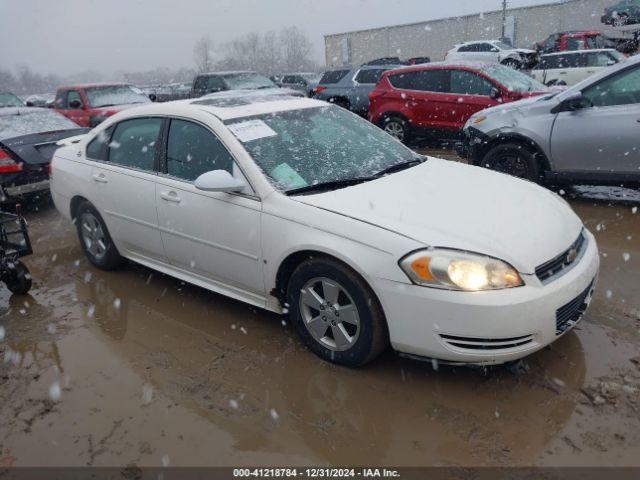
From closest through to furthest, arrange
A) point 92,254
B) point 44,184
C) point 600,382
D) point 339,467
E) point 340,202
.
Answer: point 339,467, point 600,382, point 340,202, point 92,254, point 44,184

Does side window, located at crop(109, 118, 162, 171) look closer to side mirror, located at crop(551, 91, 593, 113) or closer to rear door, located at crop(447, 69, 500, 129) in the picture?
side mirror, located at crop(551, 91, 593, 113)

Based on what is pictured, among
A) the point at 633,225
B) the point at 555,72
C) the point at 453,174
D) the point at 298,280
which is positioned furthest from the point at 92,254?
the point at 555,72

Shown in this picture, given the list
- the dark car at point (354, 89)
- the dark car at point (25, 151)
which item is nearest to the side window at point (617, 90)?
the dark car at point (25, 151)

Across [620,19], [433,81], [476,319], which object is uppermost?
[620,19]

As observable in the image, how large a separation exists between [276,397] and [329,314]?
1.84ft

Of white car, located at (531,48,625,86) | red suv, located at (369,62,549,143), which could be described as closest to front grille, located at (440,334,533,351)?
red suv, located at (369,62,549,143)

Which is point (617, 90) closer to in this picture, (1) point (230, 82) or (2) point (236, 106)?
(2) point (236, 106)

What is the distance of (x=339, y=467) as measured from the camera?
8.15 feet

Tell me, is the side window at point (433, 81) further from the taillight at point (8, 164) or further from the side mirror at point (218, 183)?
the side mirror at point (218, 183)

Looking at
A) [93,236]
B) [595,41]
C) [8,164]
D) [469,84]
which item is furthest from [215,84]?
[595,41]

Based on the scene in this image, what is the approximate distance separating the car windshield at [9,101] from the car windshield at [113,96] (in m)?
4.28

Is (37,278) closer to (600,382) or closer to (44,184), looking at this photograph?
(44,184)

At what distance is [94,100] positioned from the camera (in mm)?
11789

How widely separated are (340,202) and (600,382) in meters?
1.76
